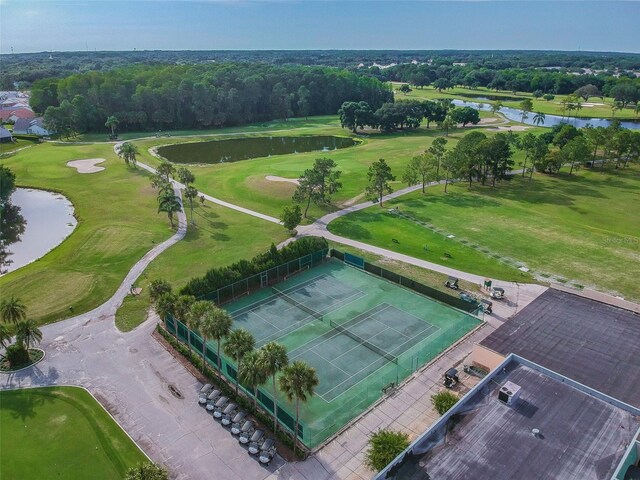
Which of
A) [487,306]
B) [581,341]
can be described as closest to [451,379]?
[581,341]

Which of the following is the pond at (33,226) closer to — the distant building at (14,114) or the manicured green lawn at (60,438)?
the manicured green lawn at (60,438)

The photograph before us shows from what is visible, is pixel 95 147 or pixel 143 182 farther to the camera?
pixel 95 147

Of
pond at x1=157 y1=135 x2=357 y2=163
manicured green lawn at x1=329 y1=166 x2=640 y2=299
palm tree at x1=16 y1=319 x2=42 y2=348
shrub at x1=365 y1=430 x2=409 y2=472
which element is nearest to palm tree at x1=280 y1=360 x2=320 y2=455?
shrub at x1=365 y1=430 x2=409 y2=472

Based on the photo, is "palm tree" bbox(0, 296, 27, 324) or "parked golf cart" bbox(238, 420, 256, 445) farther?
"palm tree" bbox(0, 296, 27, 324)

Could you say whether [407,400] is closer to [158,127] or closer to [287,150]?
[287,150]

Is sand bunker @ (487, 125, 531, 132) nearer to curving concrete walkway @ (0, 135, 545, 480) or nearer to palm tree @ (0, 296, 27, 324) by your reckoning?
curving concrete walkway @ (0, 135, 545, 480)

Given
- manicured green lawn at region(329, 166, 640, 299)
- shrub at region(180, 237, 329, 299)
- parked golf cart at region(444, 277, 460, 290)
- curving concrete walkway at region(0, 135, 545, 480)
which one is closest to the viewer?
curving concrete walkway at region(0, 135, 545, 480)

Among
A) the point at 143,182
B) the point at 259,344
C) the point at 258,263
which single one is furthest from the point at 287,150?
the point at 259,344
